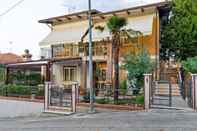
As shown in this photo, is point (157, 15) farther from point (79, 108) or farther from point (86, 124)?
point (86, 124)

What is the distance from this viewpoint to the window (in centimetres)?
4203

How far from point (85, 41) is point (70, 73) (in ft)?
14.0

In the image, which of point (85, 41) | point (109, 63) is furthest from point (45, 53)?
point (109, 63)

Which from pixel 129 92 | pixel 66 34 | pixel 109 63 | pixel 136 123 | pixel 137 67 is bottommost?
pixel 136 123

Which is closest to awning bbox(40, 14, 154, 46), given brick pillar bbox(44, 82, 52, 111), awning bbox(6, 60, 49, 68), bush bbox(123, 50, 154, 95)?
awning bbox(6, 60, 49, 68)

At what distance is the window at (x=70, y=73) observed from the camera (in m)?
42.0

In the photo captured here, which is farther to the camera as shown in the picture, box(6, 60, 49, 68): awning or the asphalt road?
box(6, 60, 49, 68): awning

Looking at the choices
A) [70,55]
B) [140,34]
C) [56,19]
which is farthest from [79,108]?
[56,19]

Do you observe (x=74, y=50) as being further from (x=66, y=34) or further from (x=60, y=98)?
(x=60, y=98)

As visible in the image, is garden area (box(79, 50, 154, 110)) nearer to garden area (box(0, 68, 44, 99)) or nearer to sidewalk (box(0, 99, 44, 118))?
sidewalk (box(0, 99, 44, 118))

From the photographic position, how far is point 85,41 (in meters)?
39.8

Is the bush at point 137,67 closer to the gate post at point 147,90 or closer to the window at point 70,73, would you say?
the gate post at point 147,90

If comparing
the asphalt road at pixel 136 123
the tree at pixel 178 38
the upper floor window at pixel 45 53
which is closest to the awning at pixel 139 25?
the tree at pixel 178 38

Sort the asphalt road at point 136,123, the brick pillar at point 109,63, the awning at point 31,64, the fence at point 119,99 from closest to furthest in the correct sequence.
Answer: the asphalt road at point 136,123
the fence at point 119,99
the brick pillar at point 109,63
the awning at point 31,64
